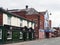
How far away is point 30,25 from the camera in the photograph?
66.3 m

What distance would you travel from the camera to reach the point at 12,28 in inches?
1906

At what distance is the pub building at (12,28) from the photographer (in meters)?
44.4

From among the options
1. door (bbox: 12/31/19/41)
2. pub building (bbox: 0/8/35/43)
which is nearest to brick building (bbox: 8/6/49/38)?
pub building (bbox: 0/8/35/43)

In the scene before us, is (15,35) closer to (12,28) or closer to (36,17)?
(12,28)

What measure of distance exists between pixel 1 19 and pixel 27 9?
45914mm

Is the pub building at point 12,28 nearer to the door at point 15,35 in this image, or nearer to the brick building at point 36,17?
the door at point 15,35

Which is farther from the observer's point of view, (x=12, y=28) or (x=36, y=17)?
(x=36, y=17)

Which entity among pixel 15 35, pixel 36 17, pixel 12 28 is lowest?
pixel 15 35

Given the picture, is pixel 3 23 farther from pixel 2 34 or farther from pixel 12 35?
pixel 12 35

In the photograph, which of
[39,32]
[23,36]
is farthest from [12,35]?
[39,32]


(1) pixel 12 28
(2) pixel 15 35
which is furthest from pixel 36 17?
(1) pixel 12 28

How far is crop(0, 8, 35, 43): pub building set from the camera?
44406mm

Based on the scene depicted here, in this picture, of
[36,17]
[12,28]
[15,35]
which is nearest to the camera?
[12,28]

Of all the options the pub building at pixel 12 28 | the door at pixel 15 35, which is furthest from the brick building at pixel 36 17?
the door at pixel 15 35
